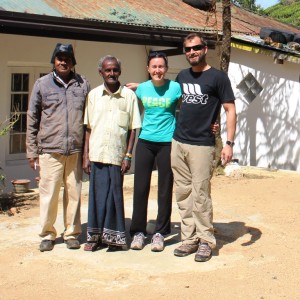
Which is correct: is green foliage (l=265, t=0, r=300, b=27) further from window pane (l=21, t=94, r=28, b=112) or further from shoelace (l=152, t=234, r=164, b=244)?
shoelace (l=152, t=234, r=164, b=244)

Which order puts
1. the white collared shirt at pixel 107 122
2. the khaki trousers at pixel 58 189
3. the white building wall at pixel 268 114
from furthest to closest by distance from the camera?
the white building wall at pixel 268 114 → the khaki trousers at pixel 58 189 → the white collared shirt at pixel 107 122

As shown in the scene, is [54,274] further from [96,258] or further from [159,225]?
[159,225]

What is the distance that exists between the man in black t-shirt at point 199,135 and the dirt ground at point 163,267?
1.19 feet

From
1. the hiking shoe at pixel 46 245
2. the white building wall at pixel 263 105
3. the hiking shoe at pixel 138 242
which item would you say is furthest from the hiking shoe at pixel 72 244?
the white building wall at pixel 263 105

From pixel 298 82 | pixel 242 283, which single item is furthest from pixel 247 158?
pixel 242 283

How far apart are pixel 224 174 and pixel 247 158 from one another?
2086 mm

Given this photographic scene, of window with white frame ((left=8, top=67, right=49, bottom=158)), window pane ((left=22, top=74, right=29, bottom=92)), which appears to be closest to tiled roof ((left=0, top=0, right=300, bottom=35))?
window with white frame ((left=8, top=67, right=49, bottom=158))

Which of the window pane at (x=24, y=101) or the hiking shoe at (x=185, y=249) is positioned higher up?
the window pane at (x=24, y=101)

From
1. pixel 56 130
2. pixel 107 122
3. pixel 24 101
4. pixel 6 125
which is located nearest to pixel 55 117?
pixel 56 130

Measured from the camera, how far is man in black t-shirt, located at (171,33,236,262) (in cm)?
530

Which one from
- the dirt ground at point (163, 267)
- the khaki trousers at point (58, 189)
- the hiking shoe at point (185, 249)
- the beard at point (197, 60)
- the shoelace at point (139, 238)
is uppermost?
the beard at point (197, 60)

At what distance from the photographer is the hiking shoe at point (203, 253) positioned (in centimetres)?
535

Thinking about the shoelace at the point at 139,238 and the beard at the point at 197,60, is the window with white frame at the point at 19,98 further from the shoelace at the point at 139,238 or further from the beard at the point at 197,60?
the beard at the point at 197,60

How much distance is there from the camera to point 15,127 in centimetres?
992
